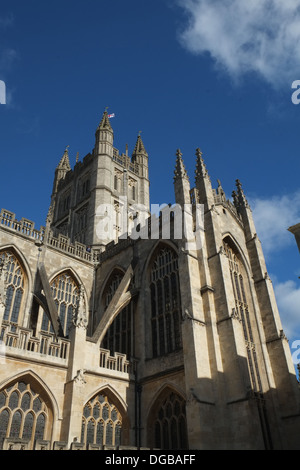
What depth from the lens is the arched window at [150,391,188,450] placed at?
15023mm

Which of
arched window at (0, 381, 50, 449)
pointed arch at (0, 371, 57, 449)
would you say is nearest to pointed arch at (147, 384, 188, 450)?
pointed arch at (0, 371, 57, 449)

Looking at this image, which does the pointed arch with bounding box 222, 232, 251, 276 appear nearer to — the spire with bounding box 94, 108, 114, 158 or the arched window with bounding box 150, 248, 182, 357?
the arched window with bounding box 150, 248, 182, 357

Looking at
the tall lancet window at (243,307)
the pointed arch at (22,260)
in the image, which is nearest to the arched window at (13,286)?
the pointed arch at (22,260)

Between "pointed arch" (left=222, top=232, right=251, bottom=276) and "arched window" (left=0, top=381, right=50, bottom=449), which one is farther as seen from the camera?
"pointed arch" (left=222, top=232, right=251, bottom=276)

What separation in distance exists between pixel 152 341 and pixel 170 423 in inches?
145

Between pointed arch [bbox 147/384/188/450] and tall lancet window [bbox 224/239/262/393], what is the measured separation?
322cm

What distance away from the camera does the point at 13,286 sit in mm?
19109

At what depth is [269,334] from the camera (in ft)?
60.1

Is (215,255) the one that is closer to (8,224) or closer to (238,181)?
(238,181)

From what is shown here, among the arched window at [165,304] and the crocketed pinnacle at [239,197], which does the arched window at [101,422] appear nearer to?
the arched window at [165,304]

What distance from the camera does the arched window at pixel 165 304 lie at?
17312 millimetres

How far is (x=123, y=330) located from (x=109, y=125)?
25.5 m

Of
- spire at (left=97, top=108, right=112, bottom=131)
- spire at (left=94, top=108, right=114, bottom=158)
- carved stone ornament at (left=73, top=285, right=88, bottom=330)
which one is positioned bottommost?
carved stone ornament at (left=73, top=285, right=88, bottom=330)
